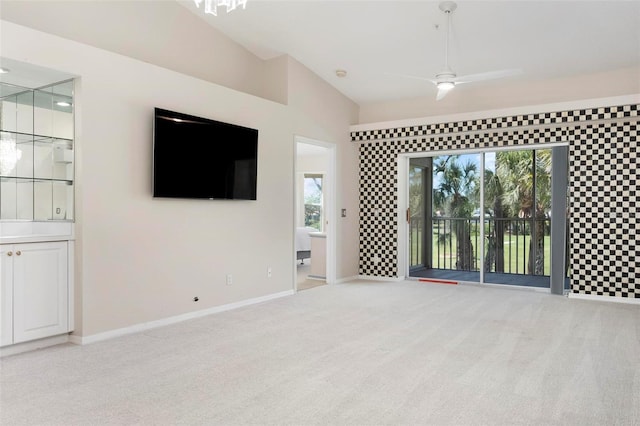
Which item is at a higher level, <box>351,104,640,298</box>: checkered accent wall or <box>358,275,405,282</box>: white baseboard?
<box>351,104,640,298</box>: checkered accent wall

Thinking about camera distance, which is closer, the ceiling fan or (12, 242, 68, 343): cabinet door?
(12, 242, 68, 343): cabinet door

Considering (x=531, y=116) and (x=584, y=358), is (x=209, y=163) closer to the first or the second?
(x=584, y=358)

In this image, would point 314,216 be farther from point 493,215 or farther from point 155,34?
point 155,34

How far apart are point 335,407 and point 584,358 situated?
2.12 metres

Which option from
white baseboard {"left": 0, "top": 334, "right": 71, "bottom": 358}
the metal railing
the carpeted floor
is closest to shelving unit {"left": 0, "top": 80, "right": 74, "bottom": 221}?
white baseboard {"left": 0, "top": 334, "right": 71, "bottom": 358}

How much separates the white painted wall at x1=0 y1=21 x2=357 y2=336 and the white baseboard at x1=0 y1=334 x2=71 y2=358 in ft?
0.57

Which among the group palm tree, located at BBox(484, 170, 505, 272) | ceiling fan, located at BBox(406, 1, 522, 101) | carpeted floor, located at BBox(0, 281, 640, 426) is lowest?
carpeted floor, located at BBox(0, 281, 640, 426)

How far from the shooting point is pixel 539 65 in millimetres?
5625

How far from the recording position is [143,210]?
4254 mm

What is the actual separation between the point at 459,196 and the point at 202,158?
430cm

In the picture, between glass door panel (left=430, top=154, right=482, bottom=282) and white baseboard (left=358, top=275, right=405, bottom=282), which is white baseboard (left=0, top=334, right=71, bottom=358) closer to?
white baseboard (left=358, top=275, right=405, bottom=282)

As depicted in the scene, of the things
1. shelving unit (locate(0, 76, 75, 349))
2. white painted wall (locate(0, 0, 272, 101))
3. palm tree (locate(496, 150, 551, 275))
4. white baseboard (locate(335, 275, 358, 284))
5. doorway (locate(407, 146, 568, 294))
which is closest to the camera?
shelving unit (locate(0, 76, 75, 349))

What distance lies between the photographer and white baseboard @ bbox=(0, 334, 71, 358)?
3465mm

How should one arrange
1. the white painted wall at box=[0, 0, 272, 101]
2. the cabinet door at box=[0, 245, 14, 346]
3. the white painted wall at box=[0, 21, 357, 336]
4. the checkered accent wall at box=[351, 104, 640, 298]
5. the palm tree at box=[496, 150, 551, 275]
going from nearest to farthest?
1. the cabinet door at box=[0, 245, 14, 346]
2. the white painted wall at box=[0, 21, 357, 336]
3. the white painted wall at box=[0, 0, 272, 101]
4. the checkered accent wall at box=[351, 104, 640, 298]
5. the palm tree at box=[496, 150, 551, 275]
